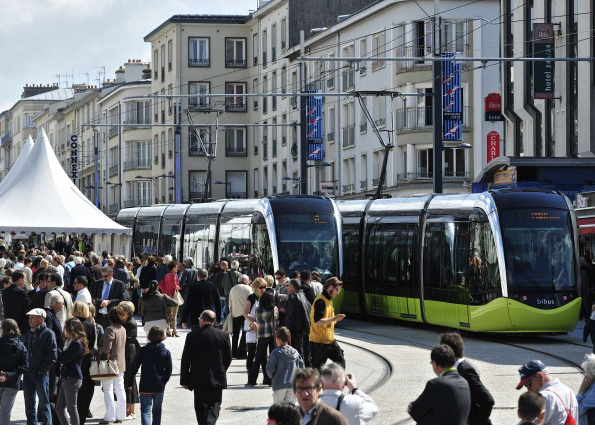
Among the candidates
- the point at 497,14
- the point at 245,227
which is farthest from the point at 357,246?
the point at 497,14

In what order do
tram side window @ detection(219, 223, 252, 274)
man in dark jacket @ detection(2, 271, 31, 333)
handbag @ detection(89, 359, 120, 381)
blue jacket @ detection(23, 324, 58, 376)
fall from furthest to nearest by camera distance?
1. tram side window @ detection(219, 223, 252, 274)
2. man in dark jacket @ detection(2, 271, 31, 333)
3. handbag @ detection(89, 359, 120, 381)
4. blue jacket @ detection(23, 324, 58, 376)

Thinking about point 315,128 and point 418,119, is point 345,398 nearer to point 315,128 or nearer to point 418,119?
point 315,128

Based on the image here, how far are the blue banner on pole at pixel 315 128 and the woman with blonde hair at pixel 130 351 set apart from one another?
37025 millimetres

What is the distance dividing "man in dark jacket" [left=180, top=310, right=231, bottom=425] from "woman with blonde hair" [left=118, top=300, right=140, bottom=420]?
57.4 inches

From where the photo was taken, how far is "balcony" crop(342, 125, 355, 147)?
63.8m

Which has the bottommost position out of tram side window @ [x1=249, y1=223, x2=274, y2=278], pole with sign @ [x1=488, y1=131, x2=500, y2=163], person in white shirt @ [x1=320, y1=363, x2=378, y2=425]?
person in white shirt @ [x1=320, y1=363, x2=378, y2=425]

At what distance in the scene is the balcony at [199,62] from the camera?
8762 centimetres

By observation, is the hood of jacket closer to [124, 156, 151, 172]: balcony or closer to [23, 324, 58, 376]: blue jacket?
[23, 324, 58, 376]: blue jacket

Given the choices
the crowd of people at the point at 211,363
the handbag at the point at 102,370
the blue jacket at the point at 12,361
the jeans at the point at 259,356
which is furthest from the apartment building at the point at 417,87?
the blue jacket at the point at 12,361

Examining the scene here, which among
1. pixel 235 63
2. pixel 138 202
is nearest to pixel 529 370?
pixel 235 63

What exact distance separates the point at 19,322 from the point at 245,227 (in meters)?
14.7

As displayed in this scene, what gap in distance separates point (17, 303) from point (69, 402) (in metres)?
4.68

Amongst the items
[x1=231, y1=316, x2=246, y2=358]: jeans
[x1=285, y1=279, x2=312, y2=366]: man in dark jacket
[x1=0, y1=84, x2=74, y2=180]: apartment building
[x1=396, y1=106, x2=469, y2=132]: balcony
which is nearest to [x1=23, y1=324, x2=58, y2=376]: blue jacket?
[x1=285, y1=279, x2=312, y2=366]: man in dark jacket

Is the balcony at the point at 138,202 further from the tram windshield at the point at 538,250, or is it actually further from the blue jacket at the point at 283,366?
the blue jacket at the point at 283,366
